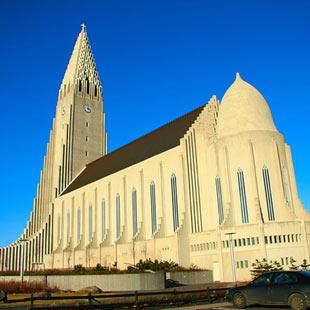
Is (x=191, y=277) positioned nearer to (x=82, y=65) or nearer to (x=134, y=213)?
(x=134, y=213)

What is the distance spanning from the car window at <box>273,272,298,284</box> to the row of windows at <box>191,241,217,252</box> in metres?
27.4

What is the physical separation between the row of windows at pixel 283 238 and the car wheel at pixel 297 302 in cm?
2546

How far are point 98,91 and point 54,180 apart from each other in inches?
920

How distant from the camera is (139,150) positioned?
59.9 m

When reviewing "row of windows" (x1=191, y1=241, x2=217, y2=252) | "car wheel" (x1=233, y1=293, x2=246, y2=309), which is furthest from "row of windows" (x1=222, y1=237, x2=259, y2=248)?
"car wheel" (x1=233, y1=293, x2=246, y2=309)

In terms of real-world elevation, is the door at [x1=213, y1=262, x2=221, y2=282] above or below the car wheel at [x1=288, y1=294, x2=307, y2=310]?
above

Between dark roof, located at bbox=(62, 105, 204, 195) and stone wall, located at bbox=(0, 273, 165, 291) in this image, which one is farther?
dark roof, located at bbox=(62, 105, 204, 195)

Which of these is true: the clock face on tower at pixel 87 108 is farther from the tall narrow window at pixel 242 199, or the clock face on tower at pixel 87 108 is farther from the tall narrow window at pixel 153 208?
the tall narrow window at pixel 242 199

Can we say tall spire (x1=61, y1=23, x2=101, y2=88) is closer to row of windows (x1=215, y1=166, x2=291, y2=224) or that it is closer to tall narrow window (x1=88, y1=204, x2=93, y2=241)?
tall narrow window (x1=88, y1=204, x2=93, y2=241)

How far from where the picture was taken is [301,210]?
139 feet

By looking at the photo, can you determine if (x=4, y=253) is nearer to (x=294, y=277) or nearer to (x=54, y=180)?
(x=54, y=180)

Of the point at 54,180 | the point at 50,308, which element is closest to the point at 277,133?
the point at 50,308

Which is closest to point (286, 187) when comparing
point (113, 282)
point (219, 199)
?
point (219, 199)

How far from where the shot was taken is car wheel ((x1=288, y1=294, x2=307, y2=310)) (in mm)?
12476
